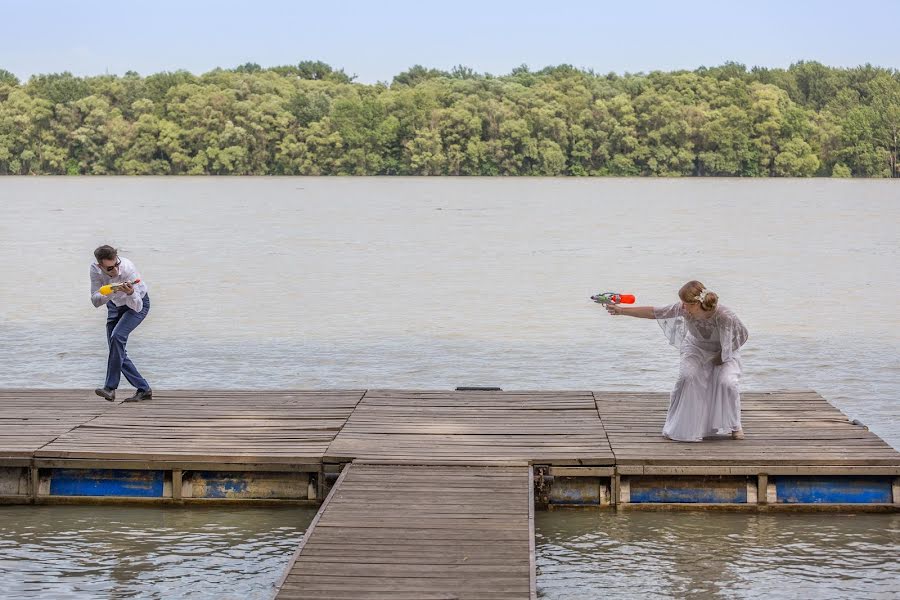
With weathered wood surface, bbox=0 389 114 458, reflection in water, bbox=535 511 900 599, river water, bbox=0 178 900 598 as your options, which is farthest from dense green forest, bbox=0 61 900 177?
reflection in water, bbox=535 511 900 599

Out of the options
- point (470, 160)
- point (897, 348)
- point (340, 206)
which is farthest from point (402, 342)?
point (470, 160)

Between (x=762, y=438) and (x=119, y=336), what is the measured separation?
18.8ft

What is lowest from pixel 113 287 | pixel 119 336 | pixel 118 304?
pixel 119 336

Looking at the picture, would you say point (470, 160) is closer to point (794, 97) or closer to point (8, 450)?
point (794, 97)

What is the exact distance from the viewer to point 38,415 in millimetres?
11727

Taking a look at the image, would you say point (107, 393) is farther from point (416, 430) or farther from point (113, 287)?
point (416, 430)

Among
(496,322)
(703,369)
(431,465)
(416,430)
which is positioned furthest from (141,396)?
(496,322)

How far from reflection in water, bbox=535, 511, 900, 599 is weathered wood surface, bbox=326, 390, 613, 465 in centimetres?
54

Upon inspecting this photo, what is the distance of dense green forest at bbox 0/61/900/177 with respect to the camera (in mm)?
117812

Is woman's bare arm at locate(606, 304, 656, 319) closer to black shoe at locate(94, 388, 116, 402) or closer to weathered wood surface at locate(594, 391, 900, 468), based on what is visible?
weathered wood surface at locate(594, 391, 900, 468)

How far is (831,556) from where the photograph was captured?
959 centimetres

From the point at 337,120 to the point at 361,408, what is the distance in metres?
112

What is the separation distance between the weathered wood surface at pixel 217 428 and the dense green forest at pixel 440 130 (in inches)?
4160

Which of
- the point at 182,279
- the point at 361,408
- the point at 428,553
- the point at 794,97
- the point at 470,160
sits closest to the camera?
the point at 428,553
